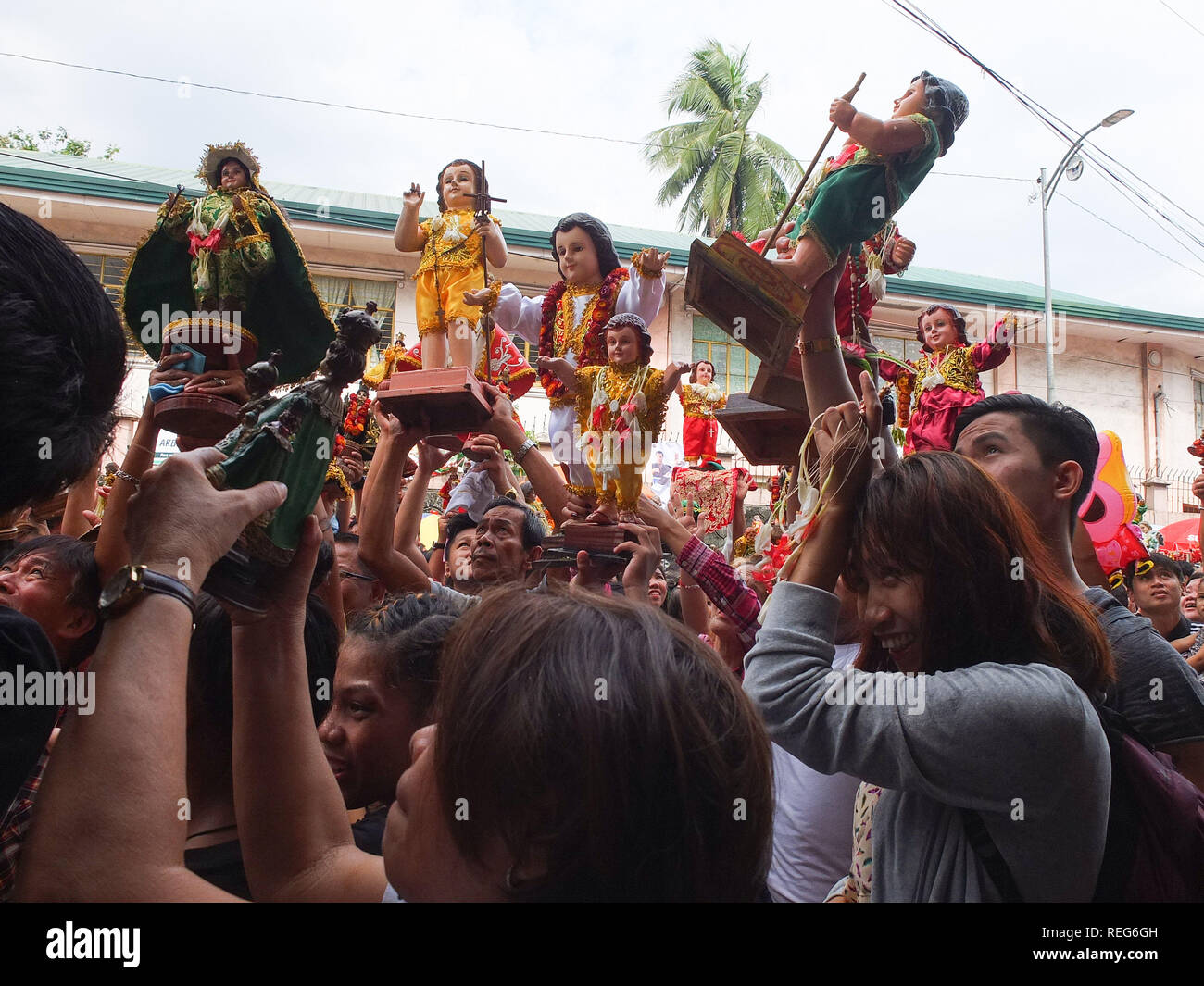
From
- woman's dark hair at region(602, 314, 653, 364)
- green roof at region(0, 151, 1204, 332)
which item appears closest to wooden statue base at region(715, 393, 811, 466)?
woman's dark hair at region(602, 314, 653, 364)

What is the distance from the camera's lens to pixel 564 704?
3.22 feet

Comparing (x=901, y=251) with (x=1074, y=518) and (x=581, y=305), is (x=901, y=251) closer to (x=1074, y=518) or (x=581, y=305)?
(x=581, y=305)

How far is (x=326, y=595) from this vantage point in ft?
7.42

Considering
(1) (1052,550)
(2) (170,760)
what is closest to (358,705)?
(2) (170,760)

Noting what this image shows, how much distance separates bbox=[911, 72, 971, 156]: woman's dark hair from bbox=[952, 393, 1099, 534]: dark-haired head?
871 millimetres

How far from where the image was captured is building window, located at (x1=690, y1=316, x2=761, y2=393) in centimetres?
1482

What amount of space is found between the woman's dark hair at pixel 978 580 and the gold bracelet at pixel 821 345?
0.95 meters

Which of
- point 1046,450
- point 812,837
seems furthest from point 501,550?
point 1046,450

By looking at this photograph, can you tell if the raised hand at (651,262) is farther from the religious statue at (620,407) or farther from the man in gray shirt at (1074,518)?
the man in gray shirt at (1074,518)

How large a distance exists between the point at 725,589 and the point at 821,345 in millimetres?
766

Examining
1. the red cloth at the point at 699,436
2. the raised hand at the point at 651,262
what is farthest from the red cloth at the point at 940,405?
the red cloth at the point at 699,436

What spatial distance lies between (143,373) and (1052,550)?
12.9 m

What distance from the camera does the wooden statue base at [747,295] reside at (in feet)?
8.07
